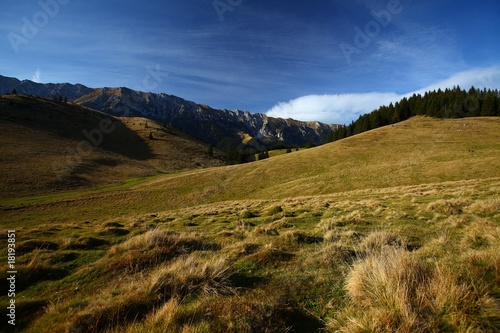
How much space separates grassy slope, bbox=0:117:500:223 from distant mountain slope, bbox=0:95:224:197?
24.3 m

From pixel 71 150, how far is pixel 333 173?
334ft

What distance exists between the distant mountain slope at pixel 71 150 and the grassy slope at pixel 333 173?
2428 centimetres

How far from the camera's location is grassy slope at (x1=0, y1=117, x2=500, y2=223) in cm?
3944

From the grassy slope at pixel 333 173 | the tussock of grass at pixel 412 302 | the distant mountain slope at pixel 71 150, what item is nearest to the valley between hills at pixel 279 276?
the tussock of grass at pixel 412 302

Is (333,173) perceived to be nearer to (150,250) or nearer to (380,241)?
(380,241)

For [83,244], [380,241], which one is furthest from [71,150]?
[380,241]

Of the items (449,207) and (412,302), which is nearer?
(412,302)

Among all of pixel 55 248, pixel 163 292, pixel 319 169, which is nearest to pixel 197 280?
pixel 163 292

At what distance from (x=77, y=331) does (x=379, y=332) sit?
4.95 m

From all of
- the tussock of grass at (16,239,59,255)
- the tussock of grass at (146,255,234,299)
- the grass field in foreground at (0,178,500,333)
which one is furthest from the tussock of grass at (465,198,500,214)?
the tussock of grass at (16,239,59,255)

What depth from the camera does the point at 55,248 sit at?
11.0 metres

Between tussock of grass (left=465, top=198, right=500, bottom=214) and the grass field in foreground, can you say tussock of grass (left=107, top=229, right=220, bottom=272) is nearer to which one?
the grass field in foreground

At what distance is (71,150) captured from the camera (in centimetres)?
9738

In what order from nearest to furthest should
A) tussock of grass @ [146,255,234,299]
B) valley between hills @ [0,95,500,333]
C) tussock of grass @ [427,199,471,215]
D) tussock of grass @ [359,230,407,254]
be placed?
valley between hills @ [0,95,500,333] → tussock of grass @ [146,255,234,299] → tussock of grass @ [359,230,407,254] → tussock of grass @ [427,199,471,215]
